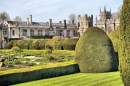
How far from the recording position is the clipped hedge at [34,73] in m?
10.6

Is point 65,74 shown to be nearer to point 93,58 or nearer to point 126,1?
point 93,58

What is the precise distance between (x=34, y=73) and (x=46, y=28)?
4843 centimetres

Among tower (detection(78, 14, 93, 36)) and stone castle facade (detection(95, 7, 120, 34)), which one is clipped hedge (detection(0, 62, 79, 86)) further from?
tower (detection(78, 14, 93, 36))

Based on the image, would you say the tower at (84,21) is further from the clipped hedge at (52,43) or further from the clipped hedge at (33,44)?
the clipped hedge at (33,44)

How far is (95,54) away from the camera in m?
13.6

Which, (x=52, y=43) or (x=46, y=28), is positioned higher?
(x=46, y=28)

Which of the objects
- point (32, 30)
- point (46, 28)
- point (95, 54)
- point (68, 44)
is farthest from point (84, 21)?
point (95, 54)

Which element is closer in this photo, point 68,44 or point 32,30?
point 68,44

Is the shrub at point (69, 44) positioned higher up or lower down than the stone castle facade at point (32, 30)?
lower down

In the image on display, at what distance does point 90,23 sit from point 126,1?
55.6 meters

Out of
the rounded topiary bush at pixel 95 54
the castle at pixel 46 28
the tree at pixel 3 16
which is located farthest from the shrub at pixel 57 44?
the tree at pixel 3 16

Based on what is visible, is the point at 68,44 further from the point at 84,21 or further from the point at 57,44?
the point at 84,21

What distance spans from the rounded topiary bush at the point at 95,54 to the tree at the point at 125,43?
6618 mm

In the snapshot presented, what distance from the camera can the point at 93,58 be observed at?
44.4 ft
